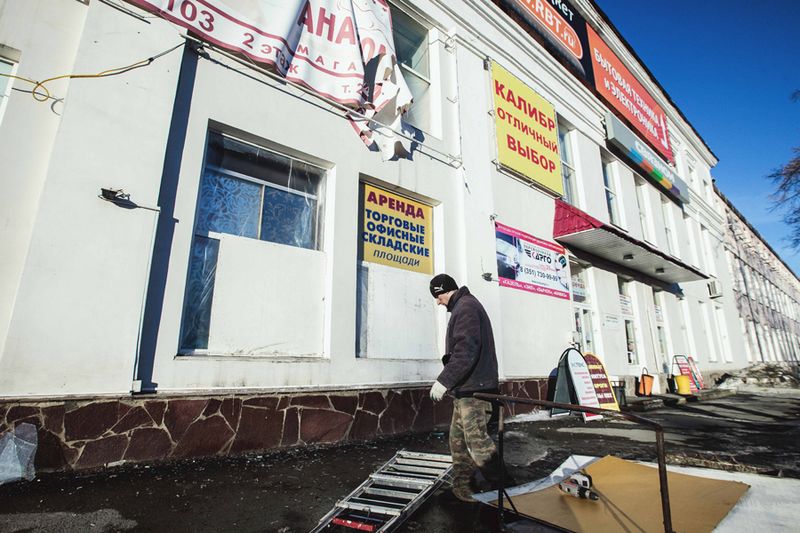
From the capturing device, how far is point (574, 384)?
696 cm

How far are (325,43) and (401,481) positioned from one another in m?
5.87

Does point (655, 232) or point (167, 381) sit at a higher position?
point (655, 232)

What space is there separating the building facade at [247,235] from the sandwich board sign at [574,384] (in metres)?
0.58

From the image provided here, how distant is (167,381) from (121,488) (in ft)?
3.30

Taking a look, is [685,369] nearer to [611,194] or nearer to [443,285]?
[611,194]

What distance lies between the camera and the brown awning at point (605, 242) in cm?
855

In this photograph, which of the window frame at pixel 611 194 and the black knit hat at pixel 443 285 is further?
the window frame at pixel 611 194

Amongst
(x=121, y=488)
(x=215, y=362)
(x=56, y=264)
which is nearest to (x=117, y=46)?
(x=56, y=264)

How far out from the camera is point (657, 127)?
52.6 feet

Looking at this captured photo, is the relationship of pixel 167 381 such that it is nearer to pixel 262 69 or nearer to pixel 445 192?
pixel 262 69

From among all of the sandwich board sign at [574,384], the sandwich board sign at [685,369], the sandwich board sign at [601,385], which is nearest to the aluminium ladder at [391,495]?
the sandwich board sign at [574,384]

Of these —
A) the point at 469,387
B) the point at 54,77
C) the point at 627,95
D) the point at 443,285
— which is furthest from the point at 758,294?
the point at 54,77

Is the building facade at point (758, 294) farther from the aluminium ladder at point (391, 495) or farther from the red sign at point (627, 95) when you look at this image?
the aluminium ladder at point (391, 495)

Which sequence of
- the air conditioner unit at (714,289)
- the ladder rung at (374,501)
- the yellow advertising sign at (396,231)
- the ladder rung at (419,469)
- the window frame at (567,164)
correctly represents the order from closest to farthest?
the ladder rung at (374,501), the ladder rung at (419,469), the yellow advertising sign at (396,231), the window frame at (567,164), the air conditioner unit at (714,289)
